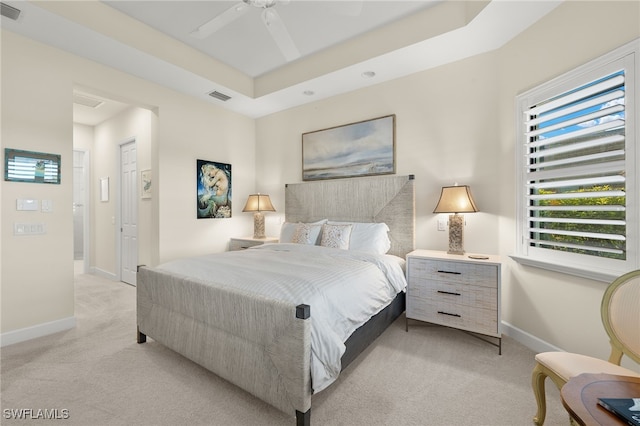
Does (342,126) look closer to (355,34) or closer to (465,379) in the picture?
(355,34)

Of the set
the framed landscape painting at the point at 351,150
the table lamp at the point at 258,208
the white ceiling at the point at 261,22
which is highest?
the white ceiling at the point at 261,22

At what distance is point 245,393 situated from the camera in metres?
1.88

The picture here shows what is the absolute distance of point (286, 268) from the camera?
2291 millimetres

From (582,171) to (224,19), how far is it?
10.1 ft

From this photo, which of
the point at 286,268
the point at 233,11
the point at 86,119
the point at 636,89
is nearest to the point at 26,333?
the point at 286,268

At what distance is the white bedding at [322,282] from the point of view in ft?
5.36

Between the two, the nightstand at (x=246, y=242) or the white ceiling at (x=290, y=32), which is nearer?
the white ceiling at (x=290, y=32)

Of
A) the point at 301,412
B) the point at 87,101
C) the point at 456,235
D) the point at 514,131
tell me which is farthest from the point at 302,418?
the point at 87,101

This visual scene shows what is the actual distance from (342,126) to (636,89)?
280cm

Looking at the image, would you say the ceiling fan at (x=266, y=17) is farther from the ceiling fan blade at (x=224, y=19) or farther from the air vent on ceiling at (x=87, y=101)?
the air vent on ceiling at (x=87, y=101)

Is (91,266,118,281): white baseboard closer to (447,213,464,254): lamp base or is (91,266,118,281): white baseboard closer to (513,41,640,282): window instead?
(447,213,464,254): lamp base

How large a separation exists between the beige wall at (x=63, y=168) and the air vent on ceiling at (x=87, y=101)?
4.30 feet

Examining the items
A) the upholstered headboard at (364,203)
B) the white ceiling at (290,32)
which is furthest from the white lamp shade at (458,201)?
the white ceiling at (290,32)

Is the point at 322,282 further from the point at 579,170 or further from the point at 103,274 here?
the point at 103,274
